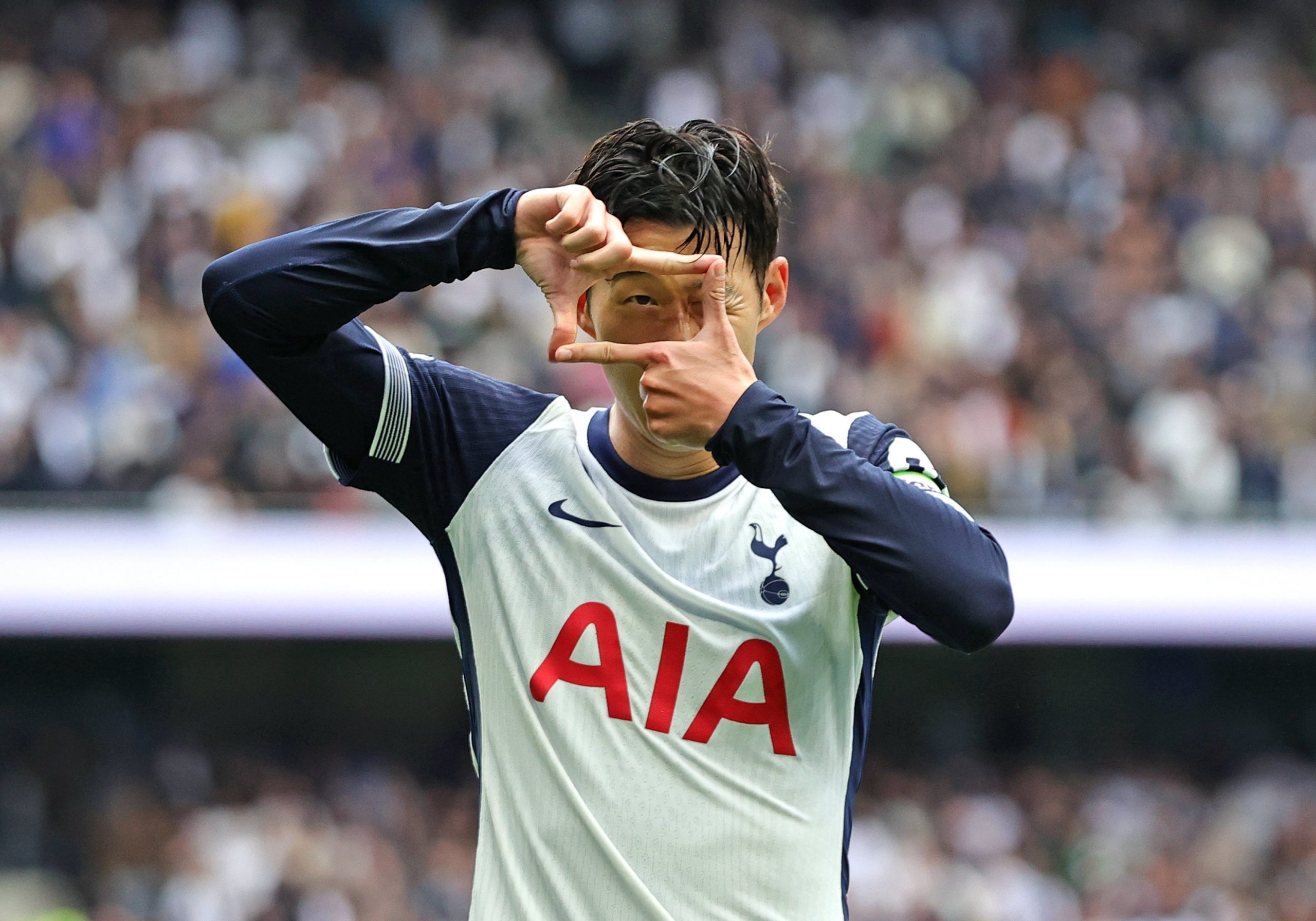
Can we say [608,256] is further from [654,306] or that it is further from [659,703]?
[659,703]

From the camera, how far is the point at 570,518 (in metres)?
2.28

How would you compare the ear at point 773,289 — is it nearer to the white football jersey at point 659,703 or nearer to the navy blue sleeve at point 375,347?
the white football jersey at point 659,703

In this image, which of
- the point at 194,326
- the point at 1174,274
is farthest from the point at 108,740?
the point at 1174,274

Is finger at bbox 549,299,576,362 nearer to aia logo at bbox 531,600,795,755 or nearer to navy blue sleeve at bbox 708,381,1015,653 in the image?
navy blue sleeve at bbox 708,381,1015,653

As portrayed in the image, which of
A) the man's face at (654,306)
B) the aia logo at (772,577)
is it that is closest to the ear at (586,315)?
the man's face at (654,306)

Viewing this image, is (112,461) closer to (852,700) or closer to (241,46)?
(241,46)

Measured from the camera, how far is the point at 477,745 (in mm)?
2326

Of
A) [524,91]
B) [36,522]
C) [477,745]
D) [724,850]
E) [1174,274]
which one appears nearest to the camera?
[724,850]

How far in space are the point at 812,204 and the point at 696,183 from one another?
939 centimetres

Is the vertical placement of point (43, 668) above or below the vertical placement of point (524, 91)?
below

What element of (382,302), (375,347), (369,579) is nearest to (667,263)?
(382,302)

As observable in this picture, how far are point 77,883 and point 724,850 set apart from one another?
307 inches

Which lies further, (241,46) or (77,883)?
(241,46)

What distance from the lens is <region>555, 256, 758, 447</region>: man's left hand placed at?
6.59 ft
